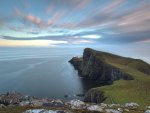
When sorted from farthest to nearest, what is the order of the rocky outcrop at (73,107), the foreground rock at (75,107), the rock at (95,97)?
the rock at (95,97), the foreground rock at (75,107), the rocky outcrop at (73,107)

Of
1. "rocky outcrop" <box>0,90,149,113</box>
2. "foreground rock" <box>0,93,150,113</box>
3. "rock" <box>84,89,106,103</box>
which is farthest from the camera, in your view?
"rock" <box>84,89,106,103</box>

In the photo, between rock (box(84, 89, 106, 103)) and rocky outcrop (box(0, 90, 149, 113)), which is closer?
rocky outcrop (box(0, 90, 149, 113))

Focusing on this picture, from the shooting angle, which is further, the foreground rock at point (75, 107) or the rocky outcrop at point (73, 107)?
the foreground rock at point (75, 107)

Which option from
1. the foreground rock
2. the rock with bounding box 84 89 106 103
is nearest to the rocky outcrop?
the foreground rock

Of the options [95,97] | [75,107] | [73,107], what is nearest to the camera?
[73,107]

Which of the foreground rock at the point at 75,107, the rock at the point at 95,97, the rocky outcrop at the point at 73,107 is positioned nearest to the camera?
the rocky outcrop at the point at 73,107

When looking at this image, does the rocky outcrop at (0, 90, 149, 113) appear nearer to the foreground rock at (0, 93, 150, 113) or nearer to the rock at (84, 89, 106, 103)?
the foreground rock at (0, 93, 150, 113)

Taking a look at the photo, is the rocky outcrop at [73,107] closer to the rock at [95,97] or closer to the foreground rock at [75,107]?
the foreground rock at [75,107]

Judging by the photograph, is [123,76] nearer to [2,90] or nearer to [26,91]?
[26,91]

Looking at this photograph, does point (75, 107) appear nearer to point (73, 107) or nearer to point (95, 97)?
point (73, 107)

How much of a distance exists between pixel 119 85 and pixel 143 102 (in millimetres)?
Answer: 41676

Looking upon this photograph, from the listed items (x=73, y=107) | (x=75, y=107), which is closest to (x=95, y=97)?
(x=75, y=107)

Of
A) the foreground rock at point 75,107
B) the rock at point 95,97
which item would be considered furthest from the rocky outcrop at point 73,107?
the rock at point 95,97

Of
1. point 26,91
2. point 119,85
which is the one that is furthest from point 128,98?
point 26,91
